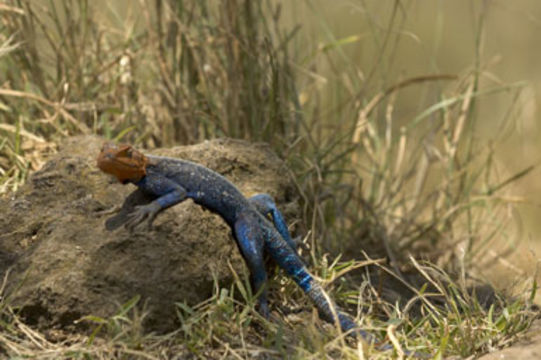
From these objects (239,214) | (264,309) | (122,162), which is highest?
(122,162)

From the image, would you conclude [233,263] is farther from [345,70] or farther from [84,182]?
[345,70]

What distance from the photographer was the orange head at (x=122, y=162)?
11.5ft

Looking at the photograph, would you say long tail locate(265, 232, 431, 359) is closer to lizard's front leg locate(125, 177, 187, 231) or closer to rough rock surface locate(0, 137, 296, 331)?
rough rock surface locate(0, 137, 296, 331)

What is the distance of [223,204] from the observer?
370 centimetres

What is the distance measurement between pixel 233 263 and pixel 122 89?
230 centimetres

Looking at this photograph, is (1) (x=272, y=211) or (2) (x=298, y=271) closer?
(2) (x=298, y=271)

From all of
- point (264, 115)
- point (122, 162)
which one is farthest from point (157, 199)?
point (264, 115)

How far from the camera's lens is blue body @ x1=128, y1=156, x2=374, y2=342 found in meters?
3.64

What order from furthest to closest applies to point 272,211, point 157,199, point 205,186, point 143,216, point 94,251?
point 272,211 < point 205,186 < point 157,199 < point 143,216 < point 94,251

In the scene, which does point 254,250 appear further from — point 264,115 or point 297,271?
point 264,115

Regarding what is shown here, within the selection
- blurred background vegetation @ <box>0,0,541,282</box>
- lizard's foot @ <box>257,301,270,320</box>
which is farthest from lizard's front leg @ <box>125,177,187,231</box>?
blurred background vegetation @ <box>0,0,541,282</box>

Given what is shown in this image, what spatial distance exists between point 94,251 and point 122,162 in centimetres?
48

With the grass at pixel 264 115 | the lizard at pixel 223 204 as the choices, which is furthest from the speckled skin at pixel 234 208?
the grass at pixel 264 115

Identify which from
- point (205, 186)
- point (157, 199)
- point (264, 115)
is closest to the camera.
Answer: point (157, 199)
